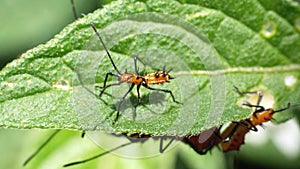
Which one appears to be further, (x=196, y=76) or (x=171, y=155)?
(x=171, y=155)

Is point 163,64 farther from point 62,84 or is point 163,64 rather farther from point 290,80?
point 290,80

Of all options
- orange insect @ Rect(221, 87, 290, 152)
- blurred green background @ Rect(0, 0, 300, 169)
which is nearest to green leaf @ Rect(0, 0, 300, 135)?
orange insect @ Rect(221, 87, 290, 152)

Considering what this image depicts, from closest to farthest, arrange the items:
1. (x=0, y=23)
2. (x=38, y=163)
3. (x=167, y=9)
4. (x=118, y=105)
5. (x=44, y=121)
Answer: (x=44, y=121), (x=118, y=105), (x=167, y=9), (x=38, y=163), (x=0, y=23)

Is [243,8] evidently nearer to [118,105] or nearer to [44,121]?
[118,105]

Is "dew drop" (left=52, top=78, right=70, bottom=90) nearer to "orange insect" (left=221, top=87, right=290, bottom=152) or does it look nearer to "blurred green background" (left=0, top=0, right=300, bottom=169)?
"orange insect" (left=221, top=87, right=290, bottom=152)

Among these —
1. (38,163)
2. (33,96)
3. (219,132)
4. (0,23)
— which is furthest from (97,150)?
(0,23)

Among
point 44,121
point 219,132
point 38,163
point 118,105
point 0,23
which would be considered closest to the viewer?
point 44,121

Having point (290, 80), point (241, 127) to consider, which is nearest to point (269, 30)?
point (290, 80)
